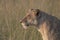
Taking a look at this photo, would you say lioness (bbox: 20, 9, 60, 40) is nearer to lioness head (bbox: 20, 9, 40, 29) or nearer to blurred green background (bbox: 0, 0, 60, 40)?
lioness head (bbox: 20, 9, 40, 29)

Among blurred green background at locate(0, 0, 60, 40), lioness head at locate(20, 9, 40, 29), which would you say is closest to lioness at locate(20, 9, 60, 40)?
lioness head at locate(20, 9, 40, 29)

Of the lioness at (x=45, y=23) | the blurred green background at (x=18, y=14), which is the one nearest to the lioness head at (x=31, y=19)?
the lioness at (x=45, y=23)

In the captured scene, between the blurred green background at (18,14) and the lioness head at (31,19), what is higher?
the lioness head at (31,19)

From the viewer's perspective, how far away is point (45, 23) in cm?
380

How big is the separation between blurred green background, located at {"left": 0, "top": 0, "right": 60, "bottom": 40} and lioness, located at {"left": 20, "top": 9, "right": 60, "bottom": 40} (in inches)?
29.7

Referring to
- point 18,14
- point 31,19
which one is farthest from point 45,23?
point 18,14

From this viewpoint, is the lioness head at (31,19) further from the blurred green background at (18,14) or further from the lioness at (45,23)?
the blurred green background at (18,14)

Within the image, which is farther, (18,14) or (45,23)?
(18,14)

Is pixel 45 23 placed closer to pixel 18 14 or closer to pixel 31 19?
pixel 31 19

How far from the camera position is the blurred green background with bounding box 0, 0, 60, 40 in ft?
15.2

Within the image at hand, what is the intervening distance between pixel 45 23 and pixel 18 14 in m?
1.36

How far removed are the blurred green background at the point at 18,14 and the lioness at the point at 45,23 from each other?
0.76 m

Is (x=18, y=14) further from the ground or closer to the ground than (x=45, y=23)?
closer to the ground

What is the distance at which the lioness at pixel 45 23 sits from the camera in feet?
12.3
